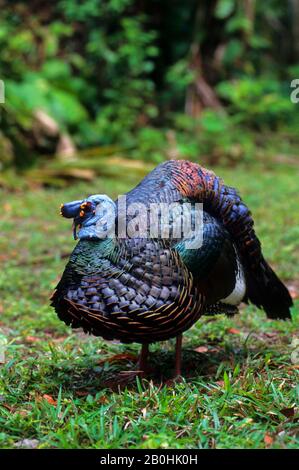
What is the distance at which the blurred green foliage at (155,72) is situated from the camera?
39.2ft

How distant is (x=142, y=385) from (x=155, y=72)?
36.5ft

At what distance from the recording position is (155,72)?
1372cm

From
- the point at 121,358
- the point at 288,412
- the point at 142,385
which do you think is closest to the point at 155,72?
the point at 121,358

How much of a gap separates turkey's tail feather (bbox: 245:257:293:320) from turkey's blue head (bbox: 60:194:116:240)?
111cm

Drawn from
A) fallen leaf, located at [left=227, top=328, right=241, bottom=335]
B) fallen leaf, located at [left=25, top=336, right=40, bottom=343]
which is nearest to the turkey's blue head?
fallen leaf, located at [left=25, top=336, right=40, bottom=343]

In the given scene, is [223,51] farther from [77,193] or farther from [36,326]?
[36,326]

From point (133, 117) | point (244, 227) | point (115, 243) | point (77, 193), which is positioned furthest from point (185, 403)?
point (133, 117)

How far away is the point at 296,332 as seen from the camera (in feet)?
14.2

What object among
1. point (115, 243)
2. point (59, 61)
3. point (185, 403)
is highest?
point (59, 61)

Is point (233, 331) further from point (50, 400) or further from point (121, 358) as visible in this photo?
point (50, 400)

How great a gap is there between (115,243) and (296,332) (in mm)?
1712

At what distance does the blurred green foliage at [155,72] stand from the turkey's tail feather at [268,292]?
298 inches

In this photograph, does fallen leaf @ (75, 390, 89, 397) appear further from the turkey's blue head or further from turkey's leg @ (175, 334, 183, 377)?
the turkey's blue head

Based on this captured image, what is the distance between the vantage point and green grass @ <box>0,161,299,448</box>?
279cm
